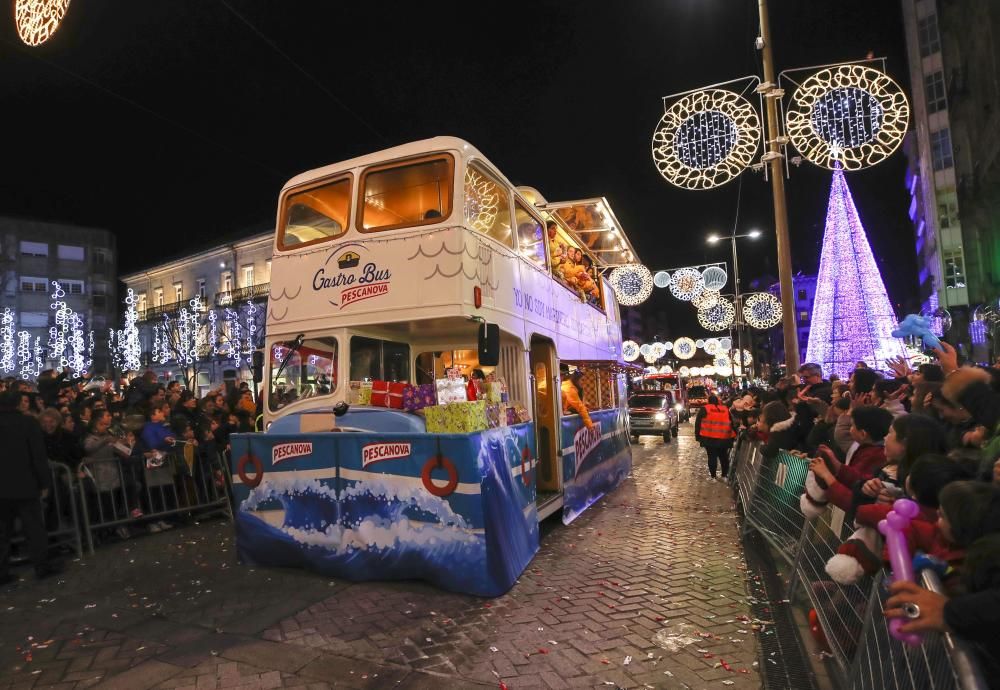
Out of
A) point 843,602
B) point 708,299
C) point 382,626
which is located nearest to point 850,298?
point 708,299

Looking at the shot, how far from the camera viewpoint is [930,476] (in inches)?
106

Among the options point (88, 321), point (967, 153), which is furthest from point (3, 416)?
point (88, 321)

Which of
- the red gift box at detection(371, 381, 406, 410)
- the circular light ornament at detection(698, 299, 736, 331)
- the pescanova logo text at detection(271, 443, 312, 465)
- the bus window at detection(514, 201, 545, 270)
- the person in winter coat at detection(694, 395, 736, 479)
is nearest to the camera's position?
the pescanova logo text at detection(271, 443, 312, 465)

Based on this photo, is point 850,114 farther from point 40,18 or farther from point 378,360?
point 40,18

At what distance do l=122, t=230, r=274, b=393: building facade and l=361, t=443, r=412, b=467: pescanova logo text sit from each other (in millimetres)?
35355

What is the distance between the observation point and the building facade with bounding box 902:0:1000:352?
21.5 metres

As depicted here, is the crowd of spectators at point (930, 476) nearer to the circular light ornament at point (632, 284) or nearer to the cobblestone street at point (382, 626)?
the cobblestone street at point (382, 626)

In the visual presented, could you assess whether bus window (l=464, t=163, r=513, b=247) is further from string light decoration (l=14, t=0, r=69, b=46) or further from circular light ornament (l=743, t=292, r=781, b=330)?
circular light ornament (l=743, t=292, r=781, b=330)

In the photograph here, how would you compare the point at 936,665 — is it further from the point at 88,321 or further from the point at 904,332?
the point at 88,321

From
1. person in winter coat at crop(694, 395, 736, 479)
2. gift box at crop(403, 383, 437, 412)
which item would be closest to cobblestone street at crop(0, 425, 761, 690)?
gift box at crop(403, 383, 437, 412)

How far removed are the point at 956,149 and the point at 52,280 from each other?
59147mm

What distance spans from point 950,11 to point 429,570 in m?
33.9

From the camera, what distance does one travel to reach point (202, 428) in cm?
934

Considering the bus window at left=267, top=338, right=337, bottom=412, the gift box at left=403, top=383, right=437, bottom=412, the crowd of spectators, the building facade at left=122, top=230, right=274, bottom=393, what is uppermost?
the building facade at left=122, top=230, right=274, bottom=393
